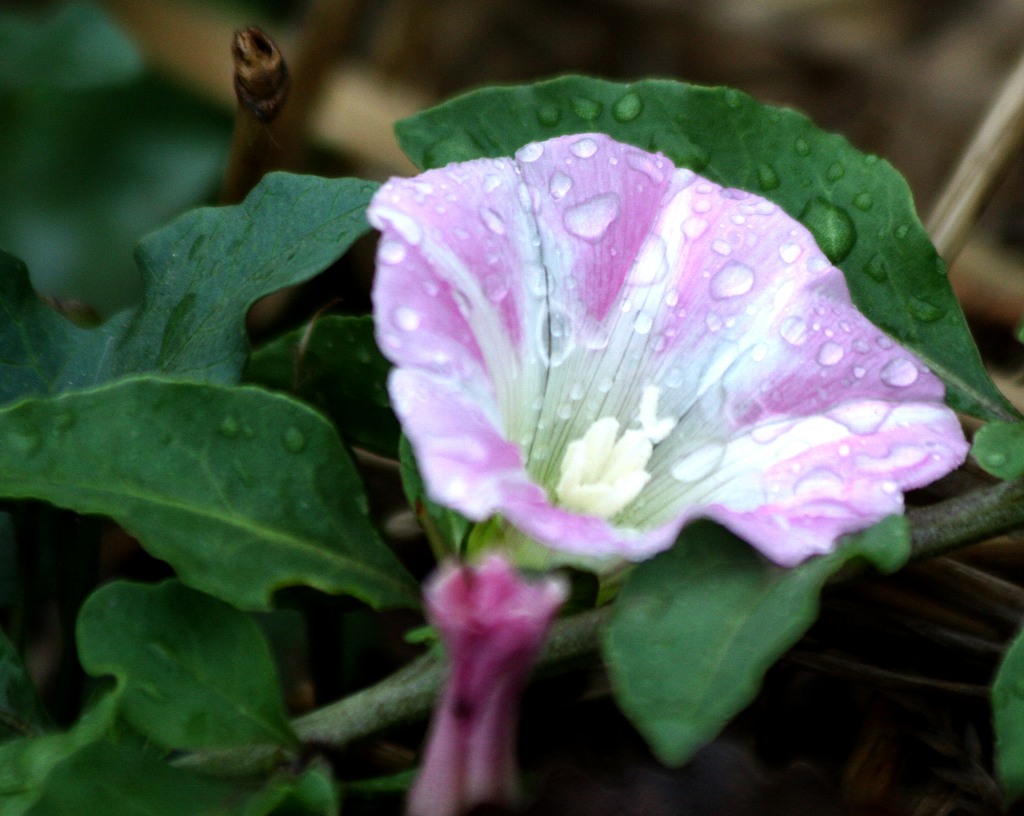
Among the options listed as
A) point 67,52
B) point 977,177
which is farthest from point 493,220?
point 67,52

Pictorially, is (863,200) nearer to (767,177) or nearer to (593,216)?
(767,177)

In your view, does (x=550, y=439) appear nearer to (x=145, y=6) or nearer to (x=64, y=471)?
(x=64, y=471)

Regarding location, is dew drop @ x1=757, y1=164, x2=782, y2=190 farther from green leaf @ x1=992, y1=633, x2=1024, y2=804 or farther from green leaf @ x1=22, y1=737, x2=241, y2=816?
green leaf @ x1=22, y1=737, x2=241, y2=816

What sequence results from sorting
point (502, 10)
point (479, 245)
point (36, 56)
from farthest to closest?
point (502, 10) < point (36, 56) < point (479, 245)

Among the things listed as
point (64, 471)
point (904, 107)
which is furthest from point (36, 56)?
point (904, 107)

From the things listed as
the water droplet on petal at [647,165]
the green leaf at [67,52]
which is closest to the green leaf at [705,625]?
the water droplet on petal at [647,165]

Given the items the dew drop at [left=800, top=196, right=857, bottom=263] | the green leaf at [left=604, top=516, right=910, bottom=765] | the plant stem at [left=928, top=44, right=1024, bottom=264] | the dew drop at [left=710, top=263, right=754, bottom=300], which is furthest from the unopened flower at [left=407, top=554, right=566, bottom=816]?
the plant stem at [left=928, top=44, right=1024, bottom=264]
